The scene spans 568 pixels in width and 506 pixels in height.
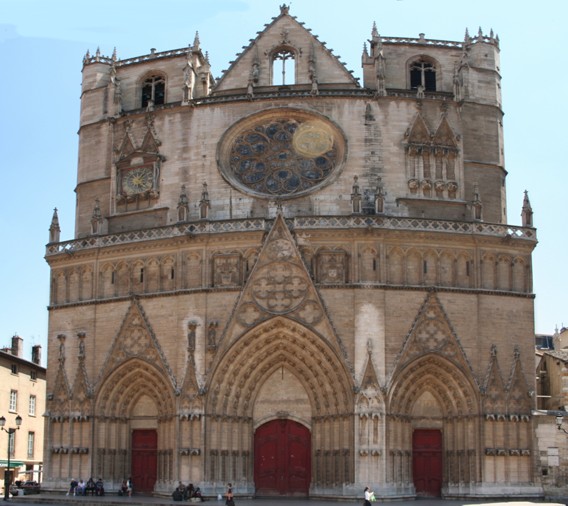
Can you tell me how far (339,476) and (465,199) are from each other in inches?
469

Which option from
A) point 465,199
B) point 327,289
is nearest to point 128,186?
point 327,289

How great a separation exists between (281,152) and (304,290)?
6450 millimetres

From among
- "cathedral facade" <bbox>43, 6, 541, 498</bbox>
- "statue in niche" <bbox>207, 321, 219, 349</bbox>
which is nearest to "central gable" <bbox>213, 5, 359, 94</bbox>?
"cathedral facade" <bbox>43, 6, 541, 498</bbox>

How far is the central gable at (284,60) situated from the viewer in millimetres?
40594

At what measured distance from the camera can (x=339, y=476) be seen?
34.9 m

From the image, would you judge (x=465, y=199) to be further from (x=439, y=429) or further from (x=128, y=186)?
(x=128, y=186)

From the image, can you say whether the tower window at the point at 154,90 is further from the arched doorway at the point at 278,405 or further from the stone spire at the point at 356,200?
the arched doorway at the point at 278,405

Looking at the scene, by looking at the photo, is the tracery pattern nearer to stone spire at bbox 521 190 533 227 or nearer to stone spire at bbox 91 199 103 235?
stone spire at bbox 91 199 103 235

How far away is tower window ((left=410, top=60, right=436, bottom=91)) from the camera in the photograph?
41.0 m

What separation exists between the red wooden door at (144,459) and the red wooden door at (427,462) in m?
10.0

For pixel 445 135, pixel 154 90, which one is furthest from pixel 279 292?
pixel 154 90

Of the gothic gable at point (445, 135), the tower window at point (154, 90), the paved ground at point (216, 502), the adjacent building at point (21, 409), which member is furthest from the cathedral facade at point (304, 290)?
the adjacent building at point (21, 409)

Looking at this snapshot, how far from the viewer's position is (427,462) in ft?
118

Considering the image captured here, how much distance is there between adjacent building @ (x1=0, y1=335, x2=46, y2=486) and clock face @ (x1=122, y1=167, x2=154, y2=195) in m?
13.6
